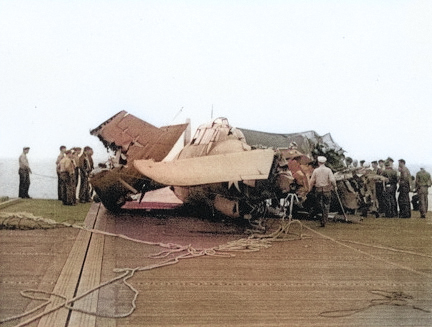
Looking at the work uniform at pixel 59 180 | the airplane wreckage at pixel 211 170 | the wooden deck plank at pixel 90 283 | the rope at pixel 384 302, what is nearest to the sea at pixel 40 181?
the work uniform at pixel 59 180

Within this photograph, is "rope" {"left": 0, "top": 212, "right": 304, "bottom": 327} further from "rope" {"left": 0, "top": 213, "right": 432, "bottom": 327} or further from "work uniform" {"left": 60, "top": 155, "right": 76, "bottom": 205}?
"work uniform" {"left": 60, "top": 155, "right": 76, "bottom": 205}

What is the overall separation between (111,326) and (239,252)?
9.42 ft

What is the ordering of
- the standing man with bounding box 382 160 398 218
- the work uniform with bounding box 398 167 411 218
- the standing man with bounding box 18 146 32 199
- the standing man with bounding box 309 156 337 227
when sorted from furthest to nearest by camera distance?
the standing man with bounding box 18 146 32 199, the standing man with bounding box 382 160 398 218, the work uniform with bounding box 398 167 411 218, the standing man with bounding box 309 156 337 227

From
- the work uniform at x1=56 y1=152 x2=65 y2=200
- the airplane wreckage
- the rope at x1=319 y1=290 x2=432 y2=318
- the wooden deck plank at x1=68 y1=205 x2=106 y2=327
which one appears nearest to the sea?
the work uniform at x1=56 y1=152 x2=65 y2=200

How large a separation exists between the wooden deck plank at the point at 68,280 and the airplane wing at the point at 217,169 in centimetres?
159

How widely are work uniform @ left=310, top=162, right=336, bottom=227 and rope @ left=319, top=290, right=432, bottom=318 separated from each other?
4.47m

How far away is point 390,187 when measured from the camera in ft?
40.3

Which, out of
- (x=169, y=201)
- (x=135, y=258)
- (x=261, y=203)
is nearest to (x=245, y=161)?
(x=261, y=203)

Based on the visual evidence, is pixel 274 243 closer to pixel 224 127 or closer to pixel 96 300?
pixel 224 127

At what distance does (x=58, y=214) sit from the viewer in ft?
31.0

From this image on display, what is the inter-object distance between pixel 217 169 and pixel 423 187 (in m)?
6.94

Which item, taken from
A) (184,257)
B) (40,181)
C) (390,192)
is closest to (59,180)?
(40,181)

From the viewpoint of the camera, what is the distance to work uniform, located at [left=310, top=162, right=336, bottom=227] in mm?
8773

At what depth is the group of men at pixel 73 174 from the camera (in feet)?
38.3
